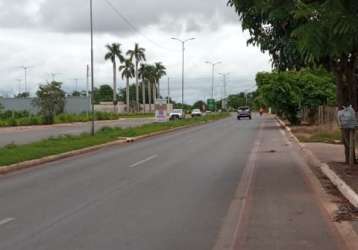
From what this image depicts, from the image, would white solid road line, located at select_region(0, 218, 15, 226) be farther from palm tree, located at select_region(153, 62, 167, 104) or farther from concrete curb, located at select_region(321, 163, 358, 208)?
palm tree, located at select_region(153, 62, 167, 104)

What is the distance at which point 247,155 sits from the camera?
24.4 m

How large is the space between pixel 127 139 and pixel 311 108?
862 inches

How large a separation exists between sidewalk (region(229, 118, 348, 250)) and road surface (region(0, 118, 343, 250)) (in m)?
0.01

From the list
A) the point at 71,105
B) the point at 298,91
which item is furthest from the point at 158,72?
the point at 298,91

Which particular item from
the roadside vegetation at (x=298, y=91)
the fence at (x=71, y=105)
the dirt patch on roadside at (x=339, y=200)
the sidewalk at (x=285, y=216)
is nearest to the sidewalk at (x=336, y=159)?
the dirt patch on roadside at (x=339, y=200)

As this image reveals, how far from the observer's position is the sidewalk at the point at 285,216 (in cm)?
859

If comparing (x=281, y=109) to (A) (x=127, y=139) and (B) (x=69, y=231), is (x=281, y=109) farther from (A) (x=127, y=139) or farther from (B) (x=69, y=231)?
(B) (x=69, y=231)

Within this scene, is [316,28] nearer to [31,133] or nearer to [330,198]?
[330,198]

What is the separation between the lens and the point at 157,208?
38.1ft

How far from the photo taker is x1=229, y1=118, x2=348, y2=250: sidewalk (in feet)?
28.2

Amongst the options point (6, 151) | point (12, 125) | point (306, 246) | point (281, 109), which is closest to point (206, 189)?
point (306, 246)

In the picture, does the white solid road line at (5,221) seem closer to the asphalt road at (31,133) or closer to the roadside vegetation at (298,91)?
the asphalt road at (31,133)

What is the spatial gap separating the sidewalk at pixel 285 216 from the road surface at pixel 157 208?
0.6 inches

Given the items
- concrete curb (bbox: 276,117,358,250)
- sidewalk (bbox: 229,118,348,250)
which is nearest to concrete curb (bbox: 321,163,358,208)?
concrete curb (bbox: 276,117,358,250)
